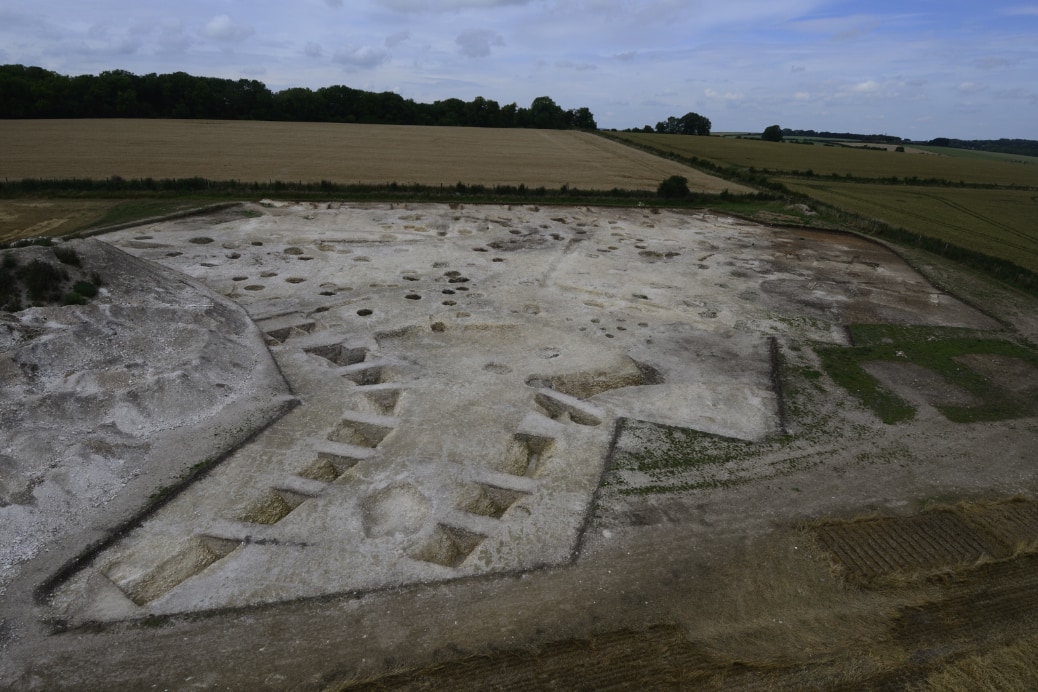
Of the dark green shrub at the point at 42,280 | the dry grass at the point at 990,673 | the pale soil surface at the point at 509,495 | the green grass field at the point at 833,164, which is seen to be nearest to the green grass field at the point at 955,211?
the green grass field at the point at 833,164

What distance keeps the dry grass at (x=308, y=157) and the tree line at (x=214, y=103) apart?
7315mm

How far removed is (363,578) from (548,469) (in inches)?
134

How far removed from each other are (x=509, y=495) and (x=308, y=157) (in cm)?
3982

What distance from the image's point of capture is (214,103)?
71.5 metres

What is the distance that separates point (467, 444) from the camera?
9.48 m

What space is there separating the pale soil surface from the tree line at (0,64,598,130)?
65.1 meters

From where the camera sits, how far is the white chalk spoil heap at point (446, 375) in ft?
23.5

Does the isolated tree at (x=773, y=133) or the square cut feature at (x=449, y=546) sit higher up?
the isolated tree at (x=773, y=133)

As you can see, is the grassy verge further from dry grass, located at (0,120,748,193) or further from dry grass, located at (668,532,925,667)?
dry grass, located at (0,120,748,193)

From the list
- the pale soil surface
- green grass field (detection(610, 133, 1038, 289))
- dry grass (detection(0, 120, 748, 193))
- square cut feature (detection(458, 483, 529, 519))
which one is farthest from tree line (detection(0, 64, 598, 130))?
square cut feature (detection(458, 483, 529, 519))

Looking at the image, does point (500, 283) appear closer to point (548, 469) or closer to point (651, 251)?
point (651, 251)

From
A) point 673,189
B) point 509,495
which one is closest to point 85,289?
point 509,495

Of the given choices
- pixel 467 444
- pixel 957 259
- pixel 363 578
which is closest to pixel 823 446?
pixel 467 444

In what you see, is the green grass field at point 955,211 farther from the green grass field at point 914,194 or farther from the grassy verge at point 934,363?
the grassy verge at point 934,363
